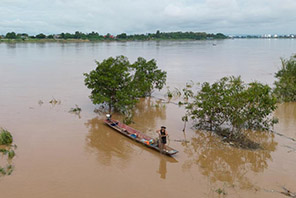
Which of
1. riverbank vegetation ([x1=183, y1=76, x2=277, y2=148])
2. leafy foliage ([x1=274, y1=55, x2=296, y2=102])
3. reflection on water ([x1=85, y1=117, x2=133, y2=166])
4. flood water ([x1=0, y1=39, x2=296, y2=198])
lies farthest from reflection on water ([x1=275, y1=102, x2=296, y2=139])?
reflection on water ([x1=85, y1=117, x2=133, y2=166])

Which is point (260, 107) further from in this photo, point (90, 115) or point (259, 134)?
point (90, 115)

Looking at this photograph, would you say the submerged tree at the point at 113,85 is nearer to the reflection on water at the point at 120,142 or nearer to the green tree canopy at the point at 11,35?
the reflection on water at the point at 120,142

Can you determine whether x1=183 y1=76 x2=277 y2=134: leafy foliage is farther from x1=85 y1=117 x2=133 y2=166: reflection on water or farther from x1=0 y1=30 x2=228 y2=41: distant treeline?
x1=0 y1=30 x2=228 y2=41: distant treeline

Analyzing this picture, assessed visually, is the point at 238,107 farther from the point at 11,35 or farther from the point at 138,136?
the point at 11,35

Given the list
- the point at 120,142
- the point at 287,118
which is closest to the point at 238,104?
the point at 120,142

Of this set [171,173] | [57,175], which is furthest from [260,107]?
[57,175]

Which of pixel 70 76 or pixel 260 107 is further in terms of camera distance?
pixel 70 76

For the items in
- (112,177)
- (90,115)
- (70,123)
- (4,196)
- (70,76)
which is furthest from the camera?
(70,76)
